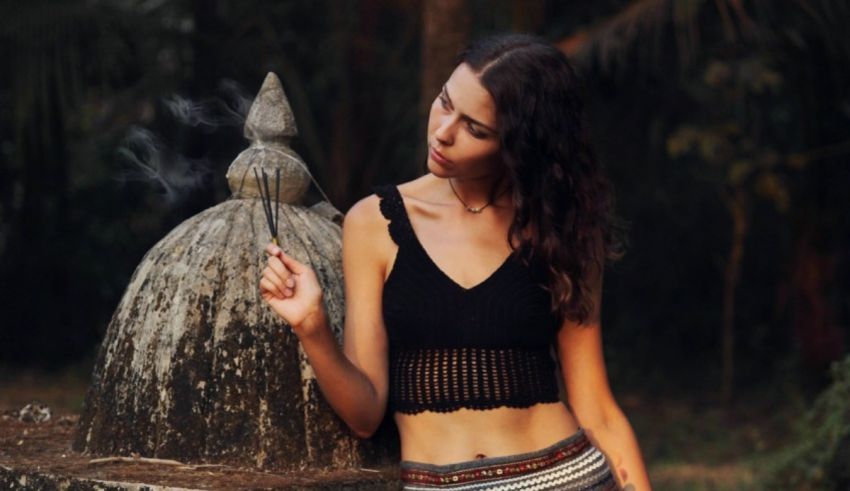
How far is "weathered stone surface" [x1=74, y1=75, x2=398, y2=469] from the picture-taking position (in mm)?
3193

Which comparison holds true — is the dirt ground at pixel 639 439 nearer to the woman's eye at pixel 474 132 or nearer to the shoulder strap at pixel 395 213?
the shoulder strap at pixel 395 213

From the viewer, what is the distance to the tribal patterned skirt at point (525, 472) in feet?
10.3

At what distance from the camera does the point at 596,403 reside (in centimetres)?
350

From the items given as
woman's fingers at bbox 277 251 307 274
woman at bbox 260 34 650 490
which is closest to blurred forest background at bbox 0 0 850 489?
woman at bbox 260 34 650 490

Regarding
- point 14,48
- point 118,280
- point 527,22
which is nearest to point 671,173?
point 527,22

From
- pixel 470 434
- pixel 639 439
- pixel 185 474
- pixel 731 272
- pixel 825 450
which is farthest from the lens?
pixel 731 272

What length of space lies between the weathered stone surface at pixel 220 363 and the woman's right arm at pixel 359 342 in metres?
0.09

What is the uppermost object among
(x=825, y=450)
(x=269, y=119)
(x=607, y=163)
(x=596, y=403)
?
(x=607, y=163)

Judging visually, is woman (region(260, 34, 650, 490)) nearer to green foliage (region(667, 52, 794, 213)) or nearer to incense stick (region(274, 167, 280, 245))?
incense stick (region(274, 167, 280, 245))

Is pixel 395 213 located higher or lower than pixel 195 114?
lower

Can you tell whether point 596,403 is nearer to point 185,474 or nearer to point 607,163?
point 185,474

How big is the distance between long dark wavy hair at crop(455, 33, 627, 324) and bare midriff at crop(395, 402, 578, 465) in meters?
0.28

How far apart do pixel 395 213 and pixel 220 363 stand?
0.53m

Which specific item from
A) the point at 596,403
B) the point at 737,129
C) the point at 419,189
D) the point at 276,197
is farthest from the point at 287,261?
the point at 737,129
